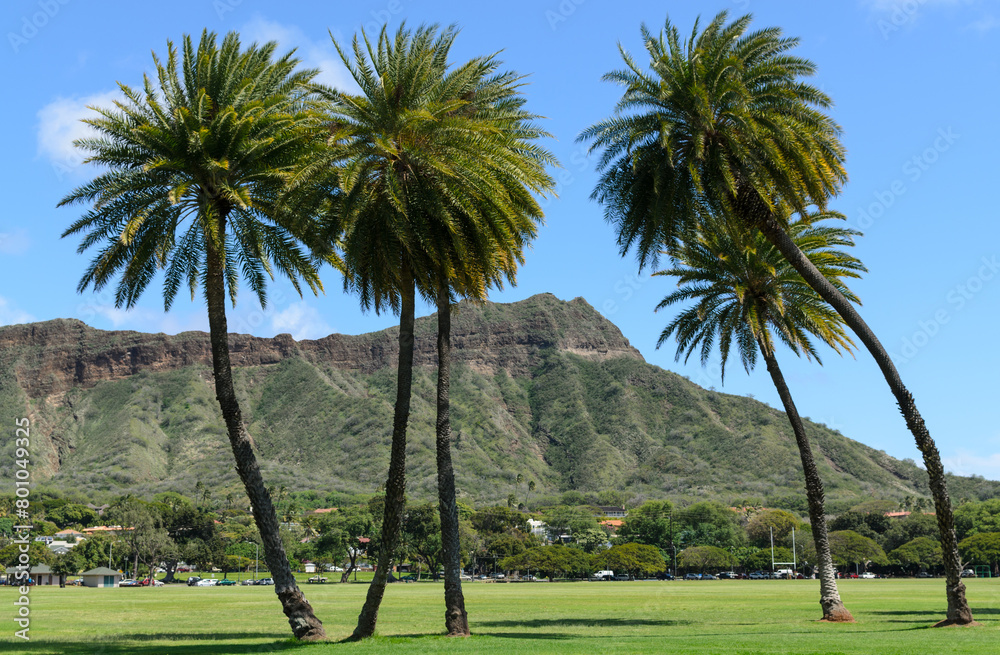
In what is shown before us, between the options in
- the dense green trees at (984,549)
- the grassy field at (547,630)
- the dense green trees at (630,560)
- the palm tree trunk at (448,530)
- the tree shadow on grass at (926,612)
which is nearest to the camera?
the grassy field at (547,630)

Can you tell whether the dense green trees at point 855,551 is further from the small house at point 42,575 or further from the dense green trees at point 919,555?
the small house at point 42,575

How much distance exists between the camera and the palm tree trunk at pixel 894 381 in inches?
1133

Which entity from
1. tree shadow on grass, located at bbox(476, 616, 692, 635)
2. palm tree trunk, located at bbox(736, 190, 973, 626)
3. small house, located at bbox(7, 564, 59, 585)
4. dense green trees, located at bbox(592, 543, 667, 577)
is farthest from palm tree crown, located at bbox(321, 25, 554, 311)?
dense green trees, located at bbox(592, 543, 667, 577)

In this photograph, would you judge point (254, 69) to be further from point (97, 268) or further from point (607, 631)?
point (607, 631)

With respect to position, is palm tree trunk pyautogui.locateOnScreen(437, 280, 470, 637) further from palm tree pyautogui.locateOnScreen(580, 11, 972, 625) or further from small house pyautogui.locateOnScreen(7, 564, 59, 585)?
small house pyautogui.locateOnScreen(7, 564, 59, 585)

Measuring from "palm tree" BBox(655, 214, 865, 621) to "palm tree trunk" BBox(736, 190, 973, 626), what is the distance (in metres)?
3.76

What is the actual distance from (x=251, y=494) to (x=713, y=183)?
1721 centimetres

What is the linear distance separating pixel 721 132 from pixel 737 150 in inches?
48.6

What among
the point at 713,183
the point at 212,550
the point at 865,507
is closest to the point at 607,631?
the point at 713,183

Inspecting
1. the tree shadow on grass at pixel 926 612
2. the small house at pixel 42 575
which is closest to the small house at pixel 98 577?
the small house at pixel 42 575

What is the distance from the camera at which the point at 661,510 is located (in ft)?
565

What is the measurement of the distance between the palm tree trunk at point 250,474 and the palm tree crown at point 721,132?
13.2 metres

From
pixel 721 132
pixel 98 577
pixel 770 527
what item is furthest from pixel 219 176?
pixel 770 527

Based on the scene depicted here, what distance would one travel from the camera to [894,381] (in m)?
29.7
